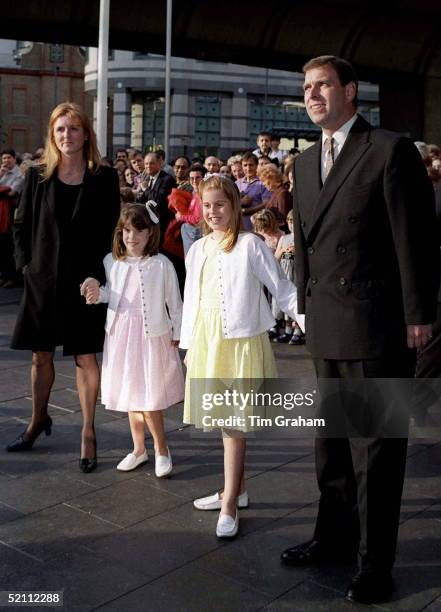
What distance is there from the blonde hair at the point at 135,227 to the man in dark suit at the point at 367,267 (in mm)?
1467

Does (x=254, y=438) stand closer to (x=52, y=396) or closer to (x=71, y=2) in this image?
(x=52, y=396)

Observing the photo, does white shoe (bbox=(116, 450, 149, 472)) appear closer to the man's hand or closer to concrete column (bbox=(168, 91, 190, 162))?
the man's hand

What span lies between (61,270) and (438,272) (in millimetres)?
2405

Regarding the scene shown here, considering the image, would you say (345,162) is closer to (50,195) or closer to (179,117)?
(50,195)

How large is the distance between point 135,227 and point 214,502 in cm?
162

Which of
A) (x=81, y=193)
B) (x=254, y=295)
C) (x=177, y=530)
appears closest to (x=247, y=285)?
(x=254, y=295)

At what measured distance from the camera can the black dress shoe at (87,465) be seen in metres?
5.01

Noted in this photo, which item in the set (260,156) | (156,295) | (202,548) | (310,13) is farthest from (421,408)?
(310,13)

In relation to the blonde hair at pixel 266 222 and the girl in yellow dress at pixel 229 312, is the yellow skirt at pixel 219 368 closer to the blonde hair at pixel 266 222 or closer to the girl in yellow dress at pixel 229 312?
the girl in yellow dress at pixel 229 312

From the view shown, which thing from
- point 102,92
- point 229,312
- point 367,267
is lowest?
point 229,312

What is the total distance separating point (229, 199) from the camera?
169 inches

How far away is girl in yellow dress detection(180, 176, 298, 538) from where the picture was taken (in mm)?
4254

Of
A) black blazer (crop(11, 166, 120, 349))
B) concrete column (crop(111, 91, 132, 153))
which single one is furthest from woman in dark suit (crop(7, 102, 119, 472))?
concrete column (crop(111, 91, 132, 153))

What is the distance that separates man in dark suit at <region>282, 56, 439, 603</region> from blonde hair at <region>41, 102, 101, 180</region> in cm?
177
